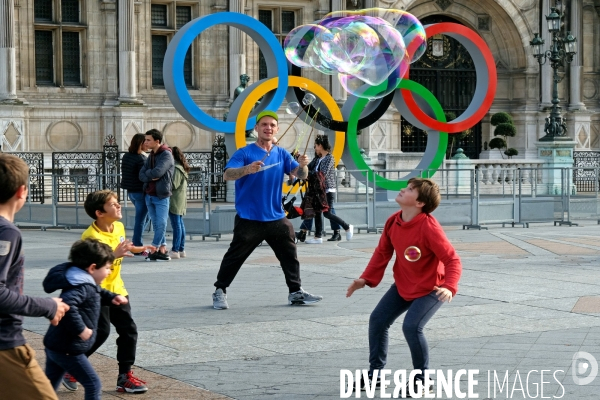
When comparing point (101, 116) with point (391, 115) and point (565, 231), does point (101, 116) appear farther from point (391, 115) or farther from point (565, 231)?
point (565, 231)

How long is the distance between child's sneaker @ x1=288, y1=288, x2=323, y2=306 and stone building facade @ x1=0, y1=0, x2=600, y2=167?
64.8ft

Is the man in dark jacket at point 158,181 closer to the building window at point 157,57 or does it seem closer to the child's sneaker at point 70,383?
the child's sneaker at point 70,383

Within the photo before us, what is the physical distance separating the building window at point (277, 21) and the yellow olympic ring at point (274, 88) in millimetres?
13366

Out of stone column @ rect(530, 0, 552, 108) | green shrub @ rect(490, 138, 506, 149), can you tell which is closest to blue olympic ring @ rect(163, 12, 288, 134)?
green shrub @ rect(490, 138, 506, 149)

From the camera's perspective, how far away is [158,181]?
567 inches

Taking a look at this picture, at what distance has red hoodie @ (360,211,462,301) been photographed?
6727 millimetres

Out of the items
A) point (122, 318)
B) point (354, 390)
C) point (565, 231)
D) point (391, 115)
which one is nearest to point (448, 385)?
point (354, 390)

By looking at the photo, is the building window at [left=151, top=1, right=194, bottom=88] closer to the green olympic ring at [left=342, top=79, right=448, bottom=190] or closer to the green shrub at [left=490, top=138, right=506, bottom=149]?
the green shrub at [left=490, top=138, right=506, bottom=149]

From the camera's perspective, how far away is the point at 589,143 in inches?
1411

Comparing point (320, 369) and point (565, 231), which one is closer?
point (320, 369)

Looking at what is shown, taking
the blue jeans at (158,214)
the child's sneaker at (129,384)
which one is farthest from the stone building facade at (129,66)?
the child's sneaker at (129,384)

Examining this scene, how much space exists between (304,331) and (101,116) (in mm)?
21946

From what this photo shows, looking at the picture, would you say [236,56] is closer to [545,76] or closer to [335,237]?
[545,76]

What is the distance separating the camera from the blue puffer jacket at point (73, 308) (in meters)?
5.72
